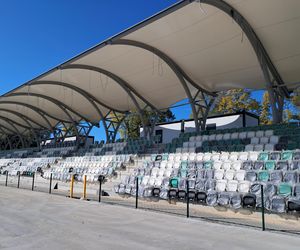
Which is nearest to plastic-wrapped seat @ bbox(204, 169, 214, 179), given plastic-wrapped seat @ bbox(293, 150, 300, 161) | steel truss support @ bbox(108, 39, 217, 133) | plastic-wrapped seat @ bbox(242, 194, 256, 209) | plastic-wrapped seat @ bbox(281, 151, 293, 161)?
plastic-wrapped seat @ bbox(242, 194, 256, 209)

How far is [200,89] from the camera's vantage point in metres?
24.7

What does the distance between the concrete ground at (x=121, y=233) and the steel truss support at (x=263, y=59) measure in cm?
920

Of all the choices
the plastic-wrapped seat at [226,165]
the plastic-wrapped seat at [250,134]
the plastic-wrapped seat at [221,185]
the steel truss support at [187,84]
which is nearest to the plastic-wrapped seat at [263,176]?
the plastic-wrapped seat at [221,185]

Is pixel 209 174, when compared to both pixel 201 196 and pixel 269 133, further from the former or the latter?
pixel 269 133

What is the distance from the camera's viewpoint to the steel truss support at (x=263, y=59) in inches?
568

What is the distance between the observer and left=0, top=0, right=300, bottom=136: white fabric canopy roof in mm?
15086

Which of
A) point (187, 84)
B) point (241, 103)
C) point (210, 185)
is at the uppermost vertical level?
point (241, 103)

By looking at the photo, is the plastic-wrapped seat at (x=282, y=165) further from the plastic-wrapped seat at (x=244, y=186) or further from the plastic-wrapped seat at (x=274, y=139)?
the plastic-wrapped seat at (x=274, y=139)

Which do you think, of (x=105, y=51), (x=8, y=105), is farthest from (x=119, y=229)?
(x=8, y=105)

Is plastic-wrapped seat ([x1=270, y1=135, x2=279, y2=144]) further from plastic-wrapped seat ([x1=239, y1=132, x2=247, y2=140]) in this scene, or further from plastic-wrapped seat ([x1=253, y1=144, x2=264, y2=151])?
plastic-wrapped seat ([x1=239, y1=132, x2=247, y2=140])

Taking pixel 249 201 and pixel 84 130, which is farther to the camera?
pixel 84 130

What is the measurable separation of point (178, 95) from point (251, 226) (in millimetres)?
18905

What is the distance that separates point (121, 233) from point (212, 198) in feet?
18.9

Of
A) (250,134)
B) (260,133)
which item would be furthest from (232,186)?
(250,134)
